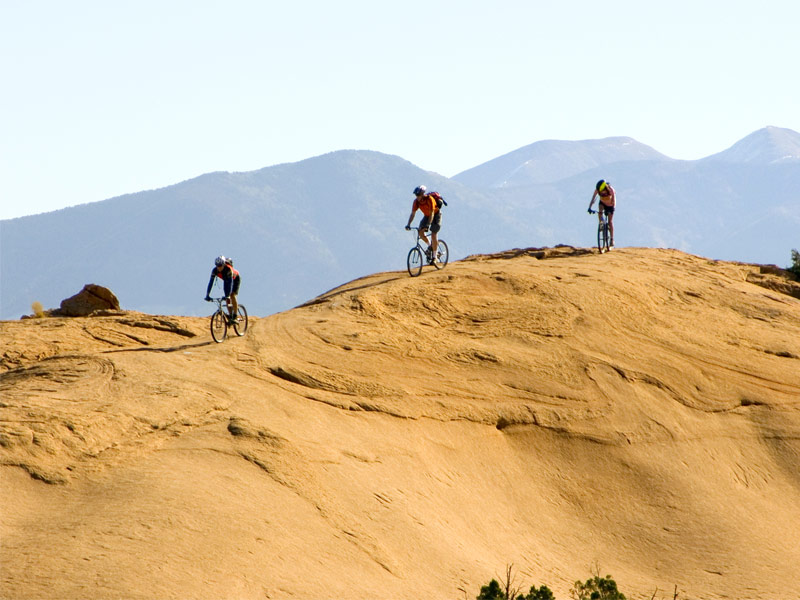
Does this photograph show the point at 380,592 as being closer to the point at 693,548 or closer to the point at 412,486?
the point at 412,486

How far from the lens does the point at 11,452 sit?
1684 centimetres

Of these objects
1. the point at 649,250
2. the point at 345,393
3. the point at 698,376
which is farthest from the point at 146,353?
the point at 649,250

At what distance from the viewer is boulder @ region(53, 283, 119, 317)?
31703 mm

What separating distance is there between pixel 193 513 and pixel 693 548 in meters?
10.2

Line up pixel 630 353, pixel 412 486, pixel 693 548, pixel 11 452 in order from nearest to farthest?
pixel 11 452, pixel 412 486, pixel 693 548, pixel 630 353

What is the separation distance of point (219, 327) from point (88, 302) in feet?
34.3

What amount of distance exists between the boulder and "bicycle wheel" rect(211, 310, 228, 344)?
9.87 m

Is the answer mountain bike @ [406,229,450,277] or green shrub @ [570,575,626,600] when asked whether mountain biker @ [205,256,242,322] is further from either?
green shrub @ [570,575,626,600]

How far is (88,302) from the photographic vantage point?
105 ft

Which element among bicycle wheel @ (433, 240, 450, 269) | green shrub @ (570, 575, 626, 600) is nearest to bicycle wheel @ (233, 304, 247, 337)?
bicycle wheel @ (433, 240, 450, 269)

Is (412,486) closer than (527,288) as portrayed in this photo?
Yes

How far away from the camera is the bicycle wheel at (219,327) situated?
75.3 ft

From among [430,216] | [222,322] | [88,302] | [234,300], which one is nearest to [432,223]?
[430,216]

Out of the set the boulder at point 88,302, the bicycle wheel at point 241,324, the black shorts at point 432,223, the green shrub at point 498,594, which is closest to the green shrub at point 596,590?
the green shrub at point 498,594
